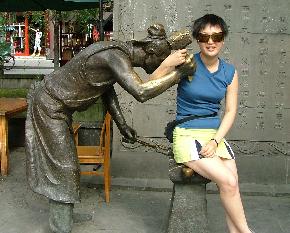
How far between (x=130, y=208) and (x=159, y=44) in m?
2.27

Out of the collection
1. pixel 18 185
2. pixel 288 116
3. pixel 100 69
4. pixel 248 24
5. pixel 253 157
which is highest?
pixel 248 24

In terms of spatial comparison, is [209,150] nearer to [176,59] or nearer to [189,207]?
[189,207]

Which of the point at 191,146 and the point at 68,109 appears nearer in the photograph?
the point at 191,146

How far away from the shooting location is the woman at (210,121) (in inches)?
153

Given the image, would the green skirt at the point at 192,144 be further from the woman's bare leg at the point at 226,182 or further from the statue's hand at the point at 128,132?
the statue's hand at the point at 128,132

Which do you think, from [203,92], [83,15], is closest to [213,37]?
[203,92]

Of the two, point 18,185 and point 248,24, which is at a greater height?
point 248,24

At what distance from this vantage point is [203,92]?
13.0ft

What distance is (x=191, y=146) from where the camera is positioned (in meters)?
3.99

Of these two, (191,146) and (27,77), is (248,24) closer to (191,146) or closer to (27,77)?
(191,146)

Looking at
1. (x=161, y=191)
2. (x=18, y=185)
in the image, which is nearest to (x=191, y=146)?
(x=161, y=191)

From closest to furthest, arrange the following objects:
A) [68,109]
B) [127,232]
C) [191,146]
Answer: [191,146]
[68,109]
[127,232]

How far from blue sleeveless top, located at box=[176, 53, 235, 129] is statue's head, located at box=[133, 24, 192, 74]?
21cm

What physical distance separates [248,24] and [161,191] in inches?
92.6
